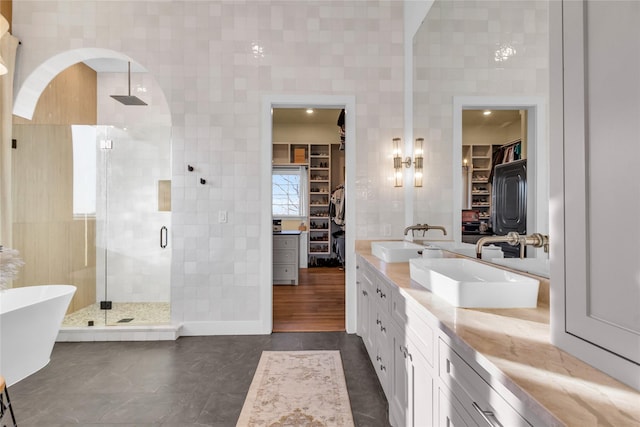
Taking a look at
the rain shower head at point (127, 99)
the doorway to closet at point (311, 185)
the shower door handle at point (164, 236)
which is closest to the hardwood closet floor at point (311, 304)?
the doorway to closet at point (311, 185)

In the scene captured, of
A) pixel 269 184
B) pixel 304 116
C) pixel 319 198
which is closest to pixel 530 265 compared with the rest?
pixel 269 184

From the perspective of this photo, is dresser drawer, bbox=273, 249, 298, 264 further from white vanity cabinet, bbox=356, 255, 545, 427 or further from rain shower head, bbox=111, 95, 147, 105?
white vanity cabinet, bbox=356, 255, 545, 427

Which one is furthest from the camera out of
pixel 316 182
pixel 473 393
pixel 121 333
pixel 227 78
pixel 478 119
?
pixel 316 182

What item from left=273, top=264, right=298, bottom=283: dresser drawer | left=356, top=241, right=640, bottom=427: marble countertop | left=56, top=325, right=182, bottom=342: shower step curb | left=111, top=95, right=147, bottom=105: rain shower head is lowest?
left=56, top=325, right=182, bottom=342: shower step curb

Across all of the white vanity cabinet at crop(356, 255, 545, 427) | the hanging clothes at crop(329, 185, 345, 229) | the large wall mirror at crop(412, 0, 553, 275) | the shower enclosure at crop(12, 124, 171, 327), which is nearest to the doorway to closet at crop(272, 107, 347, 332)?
the hanging clothes at crop(329, 185, 345, 229)

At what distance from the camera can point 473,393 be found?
0.94 metres

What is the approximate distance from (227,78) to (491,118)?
8.40ft

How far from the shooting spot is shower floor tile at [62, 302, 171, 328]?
11.1 feet

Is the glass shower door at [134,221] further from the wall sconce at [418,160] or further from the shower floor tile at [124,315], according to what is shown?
the wall sconce at [418,160]

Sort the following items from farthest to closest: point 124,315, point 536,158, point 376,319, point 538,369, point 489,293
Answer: point 124,315 < point 376,319 < point 536,158 < point 489,293 < point 538,369

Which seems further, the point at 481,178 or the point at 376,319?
the point at 376,319

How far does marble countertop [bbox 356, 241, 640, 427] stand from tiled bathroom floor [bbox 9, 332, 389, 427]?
1156 mm

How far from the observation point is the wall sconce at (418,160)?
3.03m

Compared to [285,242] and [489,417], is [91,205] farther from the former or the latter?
[489,417]
